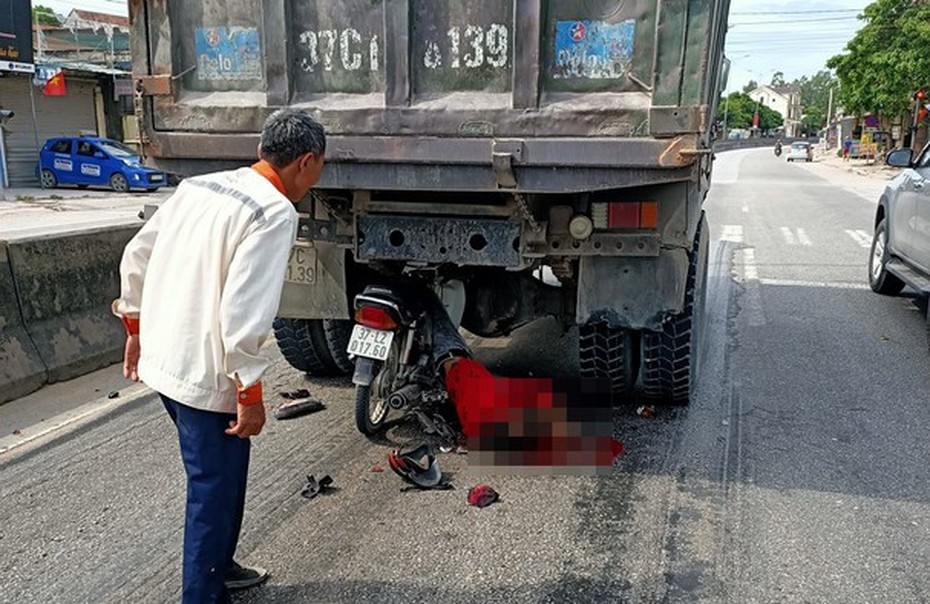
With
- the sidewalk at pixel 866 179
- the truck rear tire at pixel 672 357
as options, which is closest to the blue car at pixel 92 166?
the sidewalk at pixel 866 179

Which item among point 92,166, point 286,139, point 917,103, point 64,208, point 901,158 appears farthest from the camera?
point 917,103

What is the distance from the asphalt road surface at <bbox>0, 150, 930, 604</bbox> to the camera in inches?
122

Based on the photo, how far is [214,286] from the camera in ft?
8.15

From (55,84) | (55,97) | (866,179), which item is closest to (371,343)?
(55,84)

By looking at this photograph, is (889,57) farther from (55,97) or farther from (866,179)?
(55,97)

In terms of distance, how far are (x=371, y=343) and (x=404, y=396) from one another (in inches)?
15.3

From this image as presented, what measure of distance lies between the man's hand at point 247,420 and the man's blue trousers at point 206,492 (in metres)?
0.10

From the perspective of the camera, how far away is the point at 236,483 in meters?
2.73

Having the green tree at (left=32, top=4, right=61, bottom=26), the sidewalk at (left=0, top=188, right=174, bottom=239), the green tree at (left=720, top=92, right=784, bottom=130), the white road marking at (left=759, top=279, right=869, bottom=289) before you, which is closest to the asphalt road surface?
the white road marking at (left=759, top=279, right=869, bottom=289)

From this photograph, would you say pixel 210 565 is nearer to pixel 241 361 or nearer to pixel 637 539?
pixel 241 361

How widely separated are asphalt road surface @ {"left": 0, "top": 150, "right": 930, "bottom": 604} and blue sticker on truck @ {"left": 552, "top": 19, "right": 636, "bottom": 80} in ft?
6.51

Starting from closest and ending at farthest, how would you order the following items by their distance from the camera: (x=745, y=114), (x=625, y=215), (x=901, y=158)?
(x=625, y=215)
(x=901, y=158)
(x=745, y=114)

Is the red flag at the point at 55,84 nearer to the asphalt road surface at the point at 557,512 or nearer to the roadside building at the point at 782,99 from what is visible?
the asphalt road surface at the point at 557,512

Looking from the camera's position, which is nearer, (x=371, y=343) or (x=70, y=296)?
(x=371, y=343)
